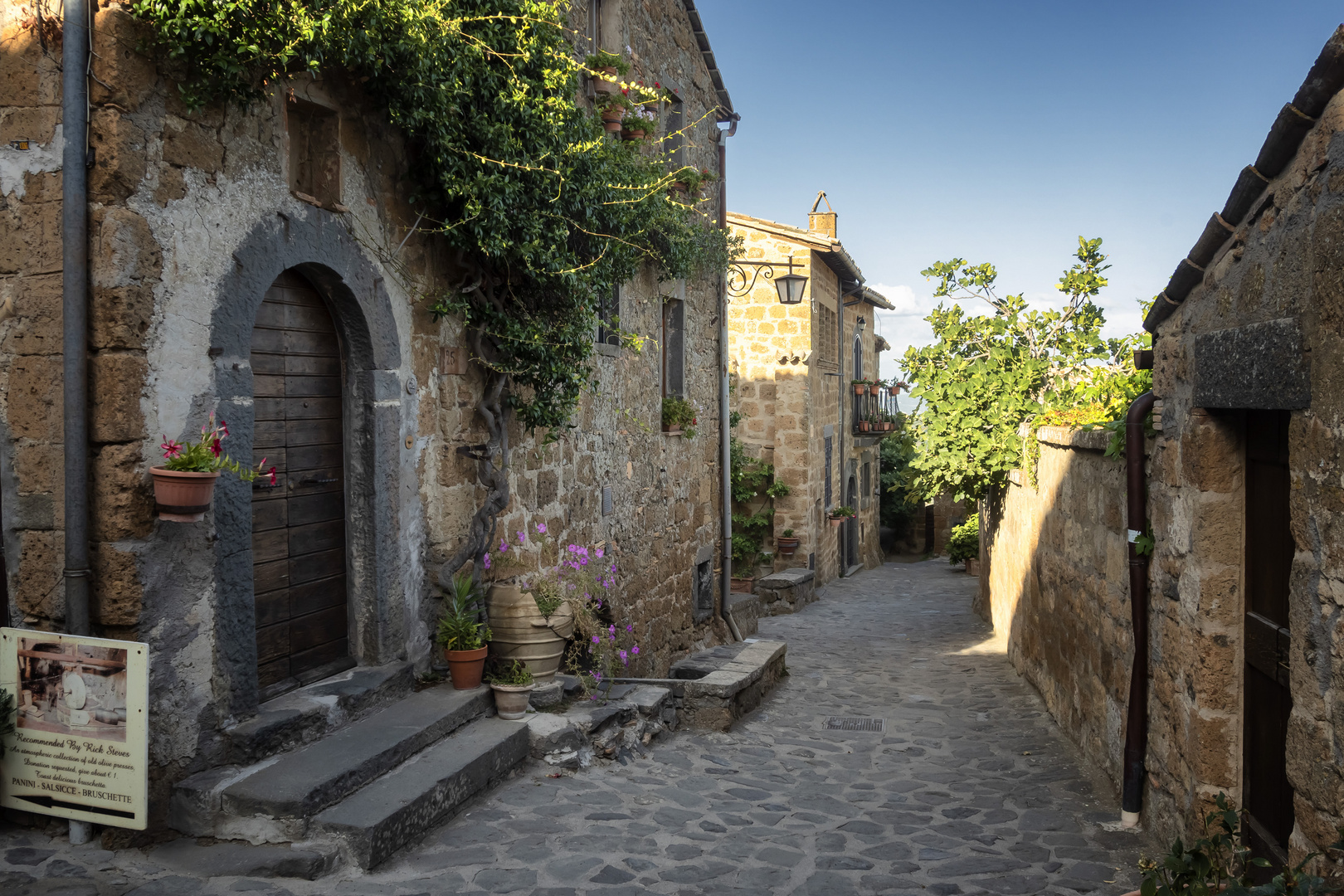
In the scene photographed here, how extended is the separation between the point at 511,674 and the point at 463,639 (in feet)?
1.11

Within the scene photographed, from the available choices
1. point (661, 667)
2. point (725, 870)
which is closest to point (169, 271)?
point (725, 870)

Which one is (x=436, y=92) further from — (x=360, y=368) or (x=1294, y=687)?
(x=1294, y=687)

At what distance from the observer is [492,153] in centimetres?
532

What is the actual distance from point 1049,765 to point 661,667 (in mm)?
3901

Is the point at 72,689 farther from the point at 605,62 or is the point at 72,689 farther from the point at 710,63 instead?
the point at 710,63

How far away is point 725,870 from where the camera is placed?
→ 4.09 meters

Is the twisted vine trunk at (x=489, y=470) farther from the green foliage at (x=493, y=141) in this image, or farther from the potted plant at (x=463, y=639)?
the potted plant at (x=463, y=639)

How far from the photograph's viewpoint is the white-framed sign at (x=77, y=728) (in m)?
3.46

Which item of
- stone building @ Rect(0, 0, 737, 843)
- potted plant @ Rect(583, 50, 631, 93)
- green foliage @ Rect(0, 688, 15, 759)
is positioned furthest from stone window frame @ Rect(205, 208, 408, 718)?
potted plant @ Rect(583, 50, 631, 93)

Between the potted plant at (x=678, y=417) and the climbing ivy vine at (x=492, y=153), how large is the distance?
105 inches

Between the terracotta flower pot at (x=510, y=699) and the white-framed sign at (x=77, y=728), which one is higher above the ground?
the white-framed sign at (x=77, y=728)

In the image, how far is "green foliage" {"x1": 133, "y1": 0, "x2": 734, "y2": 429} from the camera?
3814mm

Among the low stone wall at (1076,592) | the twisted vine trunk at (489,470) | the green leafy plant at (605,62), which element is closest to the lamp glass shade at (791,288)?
the low stone wall at (1076,592)

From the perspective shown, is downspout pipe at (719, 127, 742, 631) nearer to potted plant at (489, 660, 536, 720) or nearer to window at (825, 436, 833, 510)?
potted plant at (489, 660, 536, 720)
